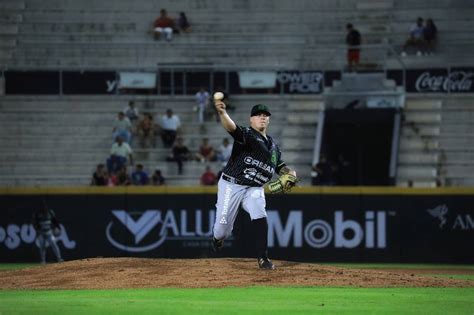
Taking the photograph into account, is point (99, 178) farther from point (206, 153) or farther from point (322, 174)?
point (322, 174)

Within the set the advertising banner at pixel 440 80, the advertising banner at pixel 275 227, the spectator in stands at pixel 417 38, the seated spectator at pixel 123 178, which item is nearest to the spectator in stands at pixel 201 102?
the seated spectator at pixel 123 178

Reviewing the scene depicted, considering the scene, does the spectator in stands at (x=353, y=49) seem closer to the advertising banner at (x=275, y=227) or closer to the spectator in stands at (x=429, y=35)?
the spectator in stands at (x=429, y=35)

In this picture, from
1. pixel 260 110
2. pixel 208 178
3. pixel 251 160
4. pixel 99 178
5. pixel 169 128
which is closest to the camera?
pixel 260 110

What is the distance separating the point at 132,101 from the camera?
30.0m

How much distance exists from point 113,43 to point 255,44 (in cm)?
411

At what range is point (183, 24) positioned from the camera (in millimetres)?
32938

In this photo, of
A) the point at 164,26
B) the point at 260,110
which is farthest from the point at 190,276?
the point at 164,26

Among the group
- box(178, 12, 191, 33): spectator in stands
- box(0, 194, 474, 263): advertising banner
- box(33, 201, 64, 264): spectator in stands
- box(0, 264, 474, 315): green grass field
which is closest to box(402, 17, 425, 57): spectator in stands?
box(178, 12, 191, 33): spectator in stands

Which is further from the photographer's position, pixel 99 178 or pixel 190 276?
pixel 99 178

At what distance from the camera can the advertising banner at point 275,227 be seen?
24812 mm

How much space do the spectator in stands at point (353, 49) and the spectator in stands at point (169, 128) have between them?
5.14 meters

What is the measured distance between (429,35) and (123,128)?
913cm

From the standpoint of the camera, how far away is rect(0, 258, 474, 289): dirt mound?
14062 millimetres

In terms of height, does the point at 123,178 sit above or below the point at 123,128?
below
